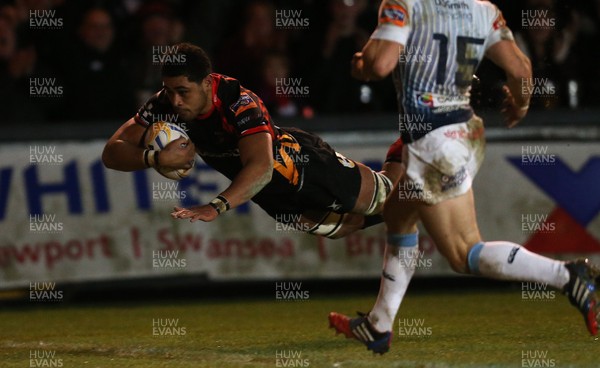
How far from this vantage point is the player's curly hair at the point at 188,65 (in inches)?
277

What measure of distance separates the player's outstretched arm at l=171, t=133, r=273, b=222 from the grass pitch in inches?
37.9

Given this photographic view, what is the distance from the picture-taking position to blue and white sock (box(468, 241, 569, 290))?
20.6 feet

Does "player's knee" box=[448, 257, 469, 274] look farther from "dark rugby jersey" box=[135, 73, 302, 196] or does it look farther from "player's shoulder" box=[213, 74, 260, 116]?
"player's shoulder" box=[213, 74, 260, 116]

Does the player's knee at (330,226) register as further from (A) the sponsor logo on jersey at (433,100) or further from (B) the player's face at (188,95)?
(A) the sponsor logo on jersey at (433,100)

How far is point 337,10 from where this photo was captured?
1151 centimetres

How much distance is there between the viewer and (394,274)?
22.9 ft

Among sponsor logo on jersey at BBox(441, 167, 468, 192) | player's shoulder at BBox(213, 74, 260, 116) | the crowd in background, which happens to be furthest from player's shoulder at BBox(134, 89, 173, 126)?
the crowd in background

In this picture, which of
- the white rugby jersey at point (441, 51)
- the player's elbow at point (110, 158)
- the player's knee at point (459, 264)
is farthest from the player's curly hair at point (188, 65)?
the player's knee at point (459, 264)

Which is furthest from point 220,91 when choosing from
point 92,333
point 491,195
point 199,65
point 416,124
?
point 491,195

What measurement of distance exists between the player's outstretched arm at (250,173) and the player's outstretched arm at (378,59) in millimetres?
1001

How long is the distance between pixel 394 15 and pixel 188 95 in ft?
4.86

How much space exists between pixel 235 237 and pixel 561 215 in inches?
112

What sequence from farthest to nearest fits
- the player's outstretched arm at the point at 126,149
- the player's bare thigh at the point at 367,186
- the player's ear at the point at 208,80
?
the player's bare thigh at the point at 367,186
the player's outstretched arm at the point at 126,149
the player's ear at the point at 208,80

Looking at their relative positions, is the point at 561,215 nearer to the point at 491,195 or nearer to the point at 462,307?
the point at 491,195
